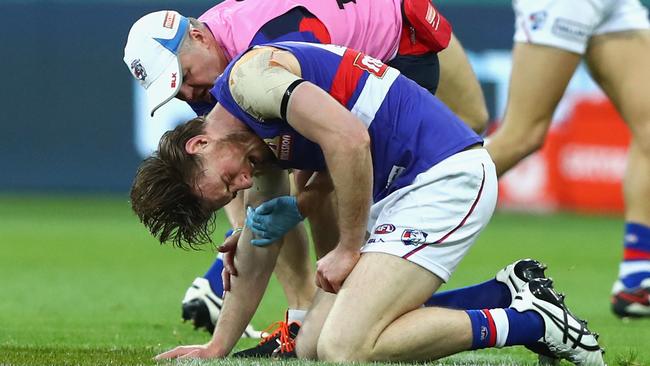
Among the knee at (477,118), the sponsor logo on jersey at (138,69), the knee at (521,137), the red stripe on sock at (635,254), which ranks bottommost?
the red stripe on sock at (635,254)

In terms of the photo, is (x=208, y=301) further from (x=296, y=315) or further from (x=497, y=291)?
(x=497, y=291)

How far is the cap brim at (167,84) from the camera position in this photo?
491cm

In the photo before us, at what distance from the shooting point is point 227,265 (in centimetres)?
491

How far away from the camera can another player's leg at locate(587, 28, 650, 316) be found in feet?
21.7

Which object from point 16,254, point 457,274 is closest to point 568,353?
point 457,274

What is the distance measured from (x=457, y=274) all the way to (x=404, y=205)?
4.06 meters

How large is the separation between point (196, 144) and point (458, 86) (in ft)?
6.97

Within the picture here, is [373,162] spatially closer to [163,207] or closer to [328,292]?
[328,292]

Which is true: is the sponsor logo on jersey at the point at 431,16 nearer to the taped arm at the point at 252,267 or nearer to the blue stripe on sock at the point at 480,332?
the taped arm at the point at 252,267

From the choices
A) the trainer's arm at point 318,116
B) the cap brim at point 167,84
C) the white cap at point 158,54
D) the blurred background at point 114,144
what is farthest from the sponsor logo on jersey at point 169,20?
the blurred background at point 114,144

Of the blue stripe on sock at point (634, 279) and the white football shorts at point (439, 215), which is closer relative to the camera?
the white football shorts at point (439, 215)

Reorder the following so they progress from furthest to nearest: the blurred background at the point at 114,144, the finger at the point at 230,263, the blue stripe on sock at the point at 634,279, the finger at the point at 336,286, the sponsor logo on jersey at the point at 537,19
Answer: the blurred background at the point at 114,144, the sponsor logo on jersey at the point at 537,19, the blue stripe on sock at the point at 634,279, the finger at the point at 230,263, the finger at the point at 336,286

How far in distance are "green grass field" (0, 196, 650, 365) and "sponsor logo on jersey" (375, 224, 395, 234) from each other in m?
0.57

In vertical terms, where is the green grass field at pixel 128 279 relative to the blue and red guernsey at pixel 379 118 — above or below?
below
